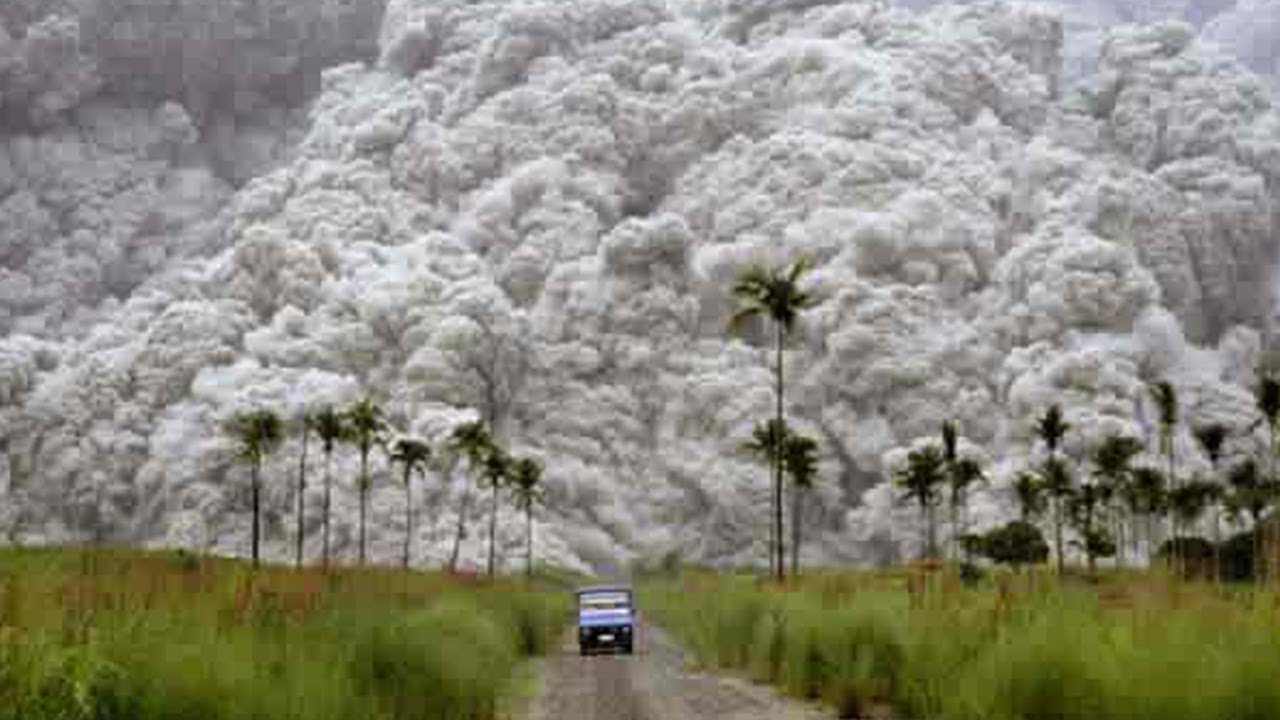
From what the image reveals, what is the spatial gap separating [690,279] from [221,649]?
122968 millimetres

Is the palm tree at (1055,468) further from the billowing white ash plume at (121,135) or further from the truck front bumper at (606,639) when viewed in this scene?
the billowing white ash plume at (121,135)

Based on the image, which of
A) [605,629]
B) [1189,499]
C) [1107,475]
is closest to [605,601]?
[605,629]

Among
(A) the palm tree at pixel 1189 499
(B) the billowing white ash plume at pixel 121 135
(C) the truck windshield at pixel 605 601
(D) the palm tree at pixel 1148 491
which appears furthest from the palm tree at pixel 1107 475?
(B) the billowing white ash plume at pixel 121 135

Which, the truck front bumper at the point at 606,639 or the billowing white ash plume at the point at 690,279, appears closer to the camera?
the truck front bumper at the point at 606,639

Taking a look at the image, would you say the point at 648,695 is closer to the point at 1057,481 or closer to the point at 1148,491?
the point at 1057,481

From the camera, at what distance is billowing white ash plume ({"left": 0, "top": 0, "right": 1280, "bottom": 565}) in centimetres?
11694

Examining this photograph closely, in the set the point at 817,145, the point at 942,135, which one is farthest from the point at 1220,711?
the point at 942,135

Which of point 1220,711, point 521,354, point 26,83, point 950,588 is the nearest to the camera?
point 1220,711

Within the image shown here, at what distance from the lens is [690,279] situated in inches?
5231

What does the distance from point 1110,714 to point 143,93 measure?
17030 cm

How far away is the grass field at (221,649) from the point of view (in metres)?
8.55

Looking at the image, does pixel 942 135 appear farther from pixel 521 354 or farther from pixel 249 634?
pixel 249 634

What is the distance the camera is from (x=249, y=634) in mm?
11859

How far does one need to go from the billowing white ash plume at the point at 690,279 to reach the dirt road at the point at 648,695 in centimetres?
7835
